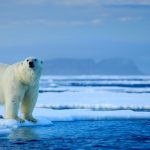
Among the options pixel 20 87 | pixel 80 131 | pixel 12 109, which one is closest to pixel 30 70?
pixel 20 87

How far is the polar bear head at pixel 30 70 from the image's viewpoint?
35.8ft

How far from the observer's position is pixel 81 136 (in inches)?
380

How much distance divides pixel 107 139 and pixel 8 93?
2.90 m

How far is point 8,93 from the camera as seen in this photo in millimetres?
11344

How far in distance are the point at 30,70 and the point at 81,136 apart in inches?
80.9

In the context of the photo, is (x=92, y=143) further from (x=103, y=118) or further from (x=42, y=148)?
(x=103, y=118)

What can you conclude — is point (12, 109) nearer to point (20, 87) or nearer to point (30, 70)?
point (20, 87)

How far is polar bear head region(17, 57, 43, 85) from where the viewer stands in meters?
10.9

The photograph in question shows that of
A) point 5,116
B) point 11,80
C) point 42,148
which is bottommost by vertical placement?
point 42,148

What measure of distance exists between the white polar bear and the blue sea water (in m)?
0.59

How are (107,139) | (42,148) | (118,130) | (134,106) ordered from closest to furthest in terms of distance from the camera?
(42,148) → (107,139) → (118,130) → (134,106)

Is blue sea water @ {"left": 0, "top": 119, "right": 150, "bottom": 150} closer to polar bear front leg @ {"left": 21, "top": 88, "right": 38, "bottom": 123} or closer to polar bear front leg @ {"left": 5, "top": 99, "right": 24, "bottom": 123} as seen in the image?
polar bear front leg @ {"left": 5, "top": 99, "right": 24, "bottom": 123}

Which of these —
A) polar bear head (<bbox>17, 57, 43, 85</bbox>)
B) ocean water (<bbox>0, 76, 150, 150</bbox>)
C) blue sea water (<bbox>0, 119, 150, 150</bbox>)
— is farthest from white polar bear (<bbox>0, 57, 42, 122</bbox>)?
blue sea water (<bbox>0, 119, 150, 150</bbox>)

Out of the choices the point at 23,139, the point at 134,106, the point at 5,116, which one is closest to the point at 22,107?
the point at 5,116
